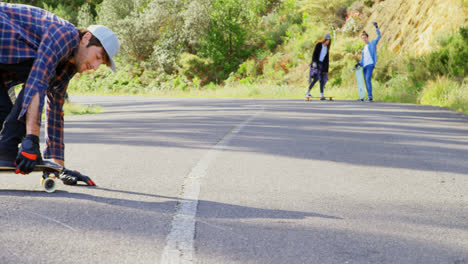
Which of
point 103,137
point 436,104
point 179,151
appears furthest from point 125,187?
point 436,104

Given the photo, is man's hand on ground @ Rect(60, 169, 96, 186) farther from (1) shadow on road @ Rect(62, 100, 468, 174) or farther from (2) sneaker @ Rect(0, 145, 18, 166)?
(1) shadow on road @ Rect(62, 100, 468, 174)

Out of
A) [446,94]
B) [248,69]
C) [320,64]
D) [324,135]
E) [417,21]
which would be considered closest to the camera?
[324,135]

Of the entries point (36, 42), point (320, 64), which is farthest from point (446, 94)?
point (36, 42)

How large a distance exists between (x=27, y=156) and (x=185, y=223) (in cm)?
130

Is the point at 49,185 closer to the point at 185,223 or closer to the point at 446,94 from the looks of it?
the point at 185,223

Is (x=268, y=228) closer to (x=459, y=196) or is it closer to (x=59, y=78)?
(x=459, y=196)

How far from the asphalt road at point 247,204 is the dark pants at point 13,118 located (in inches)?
14.8

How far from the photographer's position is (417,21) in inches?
1032

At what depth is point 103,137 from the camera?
9.09 m

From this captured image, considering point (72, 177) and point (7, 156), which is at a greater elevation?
point (7, 156)

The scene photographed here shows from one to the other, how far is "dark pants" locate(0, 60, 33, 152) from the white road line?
4.13 ft

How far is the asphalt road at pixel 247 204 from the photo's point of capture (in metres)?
3.10

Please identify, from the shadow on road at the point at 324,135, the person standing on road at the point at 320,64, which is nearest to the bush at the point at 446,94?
the shadow on road at the point at 324,135

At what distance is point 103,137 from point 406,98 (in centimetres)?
1353
